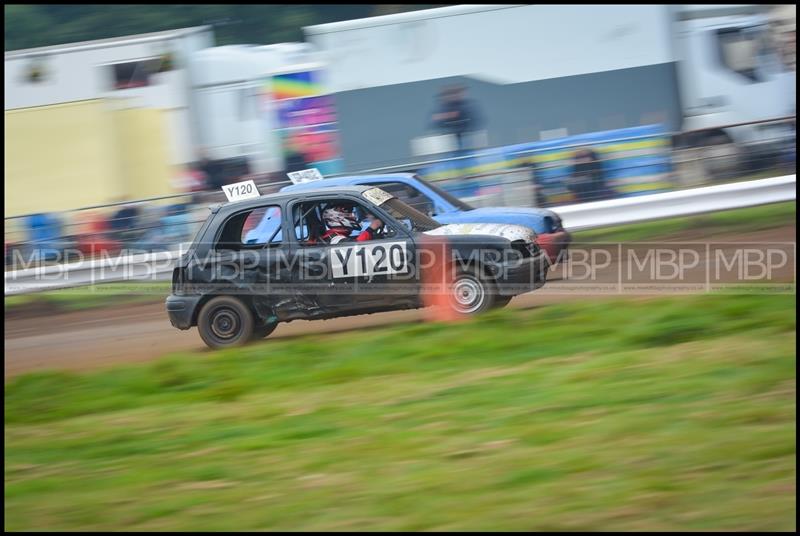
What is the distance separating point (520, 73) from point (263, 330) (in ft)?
29.1

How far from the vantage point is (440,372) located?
7508 millimetres

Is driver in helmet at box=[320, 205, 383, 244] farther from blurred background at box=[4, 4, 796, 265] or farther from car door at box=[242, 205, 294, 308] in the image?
blurred background at box=[4, 4, 796, 265]

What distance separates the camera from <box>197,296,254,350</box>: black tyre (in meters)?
9.62

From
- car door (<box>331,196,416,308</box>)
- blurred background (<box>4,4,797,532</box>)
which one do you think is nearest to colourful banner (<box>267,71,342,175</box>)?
blurred background (<box>4,4,797,532</box>)

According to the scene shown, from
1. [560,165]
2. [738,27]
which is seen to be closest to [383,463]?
[560,165]

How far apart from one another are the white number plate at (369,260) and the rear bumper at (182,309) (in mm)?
1451

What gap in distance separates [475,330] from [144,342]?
4075mm

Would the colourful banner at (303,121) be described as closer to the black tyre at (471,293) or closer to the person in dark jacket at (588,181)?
the person in dark jacket at (588,181)

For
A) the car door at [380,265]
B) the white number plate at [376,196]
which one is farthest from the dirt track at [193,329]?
the white number plate at [376,196]

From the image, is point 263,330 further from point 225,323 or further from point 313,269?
point 313,269

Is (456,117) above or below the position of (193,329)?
above

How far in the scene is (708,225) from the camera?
13469 millimetres

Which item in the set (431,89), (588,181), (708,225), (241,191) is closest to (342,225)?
(241,191)

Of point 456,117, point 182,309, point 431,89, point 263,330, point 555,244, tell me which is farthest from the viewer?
point 431,89
